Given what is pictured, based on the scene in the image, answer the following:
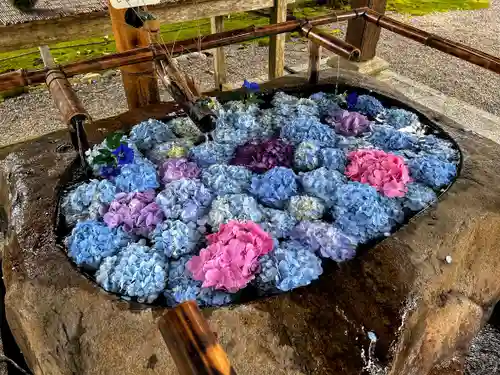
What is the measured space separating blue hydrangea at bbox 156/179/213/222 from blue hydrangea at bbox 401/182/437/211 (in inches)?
37.6

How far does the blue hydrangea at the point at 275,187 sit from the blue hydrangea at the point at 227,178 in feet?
0.21

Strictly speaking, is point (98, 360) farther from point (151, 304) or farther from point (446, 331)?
point (446, 331)

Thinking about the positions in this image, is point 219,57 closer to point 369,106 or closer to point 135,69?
point 135,69

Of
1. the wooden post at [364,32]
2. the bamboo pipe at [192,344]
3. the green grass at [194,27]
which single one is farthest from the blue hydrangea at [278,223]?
the green grass at [194,27]

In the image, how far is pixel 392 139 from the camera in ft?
8.32

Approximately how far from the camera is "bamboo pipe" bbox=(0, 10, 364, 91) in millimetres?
2137

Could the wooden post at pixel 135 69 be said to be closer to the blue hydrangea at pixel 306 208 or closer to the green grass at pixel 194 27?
the blue hydrangea at pixel 306 208

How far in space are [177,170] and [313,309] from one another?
106 cm

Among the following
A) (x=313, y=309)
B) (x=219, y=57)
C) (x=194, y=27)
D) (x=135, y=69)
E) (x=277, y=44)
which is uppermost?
(x=135, y=69)

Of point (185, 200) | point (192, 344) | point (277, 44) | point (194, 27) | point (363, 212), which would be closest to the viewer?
point (192, 344)

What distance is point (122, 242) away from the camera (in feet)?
6.34

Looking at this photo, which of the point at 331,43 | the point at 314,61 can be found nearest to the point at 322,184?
the point at 331,43

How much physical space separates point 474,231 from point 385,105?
1264 millimetres

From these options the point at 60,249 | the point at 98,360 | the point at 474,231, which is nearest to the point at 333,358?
the point at 98,360
